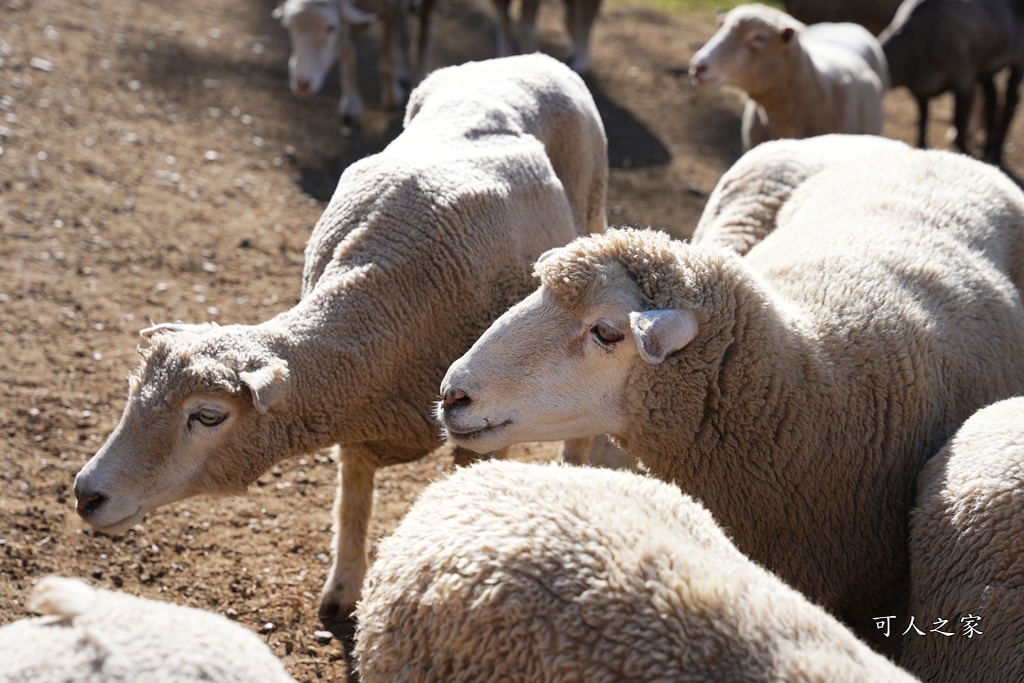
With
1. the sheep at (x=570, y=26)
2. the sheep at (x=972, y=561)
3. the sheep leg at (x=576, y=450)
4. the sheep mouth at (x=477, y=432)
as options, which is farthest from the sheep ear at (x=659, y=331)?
the sheep at (x=570, y=26)

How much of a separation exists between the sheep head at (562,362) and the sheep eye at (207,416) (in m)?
0.85

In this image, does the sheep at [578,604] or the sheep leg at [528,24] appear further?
the sheep leg at [528,24]

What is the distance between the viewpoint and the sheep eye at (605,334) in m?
3.42

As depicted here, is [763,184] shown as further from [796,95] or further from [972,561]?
[796,95]

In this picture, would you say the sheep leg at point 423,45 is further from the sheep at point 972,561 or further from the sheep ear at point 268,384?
the sheep at point 972,561

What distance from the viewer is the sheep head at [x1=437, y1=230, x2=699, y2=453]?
11.3ft

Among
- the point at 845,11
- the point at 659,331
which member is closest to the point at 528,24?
the point at 845,11

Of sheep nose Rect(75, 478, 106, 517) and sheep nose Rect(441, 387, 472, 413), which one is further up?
sheep nose Rect(441, 387, 472, 413)

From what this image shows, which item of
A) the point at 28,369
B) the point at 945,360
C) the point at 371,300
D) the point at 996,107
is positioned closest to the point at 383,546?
the point at 371,300

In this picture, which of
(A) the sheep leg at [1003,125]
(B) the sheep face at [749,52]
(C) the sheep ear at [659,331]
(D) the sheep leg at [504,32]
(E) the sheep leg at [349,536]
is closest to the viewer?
(C) the sheep ear at [659,331]

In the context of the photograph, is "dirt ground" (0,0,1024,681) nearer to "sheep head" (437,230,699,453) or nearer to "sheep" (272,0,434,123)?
"sheep" (272,0,434,123)

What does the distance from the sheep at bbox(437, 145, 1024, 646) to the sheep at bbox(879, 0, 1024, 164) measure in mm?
7953

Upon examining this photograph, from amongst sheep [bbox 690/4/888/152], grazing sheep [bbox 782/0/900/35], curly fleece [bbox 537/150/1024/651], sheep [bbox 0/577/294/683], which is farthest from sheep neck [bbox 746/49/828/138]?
sheep [bbox 0/577/294/683]

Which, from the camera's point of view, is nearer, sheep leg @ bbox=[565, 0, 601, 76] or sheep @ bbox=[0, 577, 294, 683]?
sheep @ bbox=[0, 577, 294, 683]
